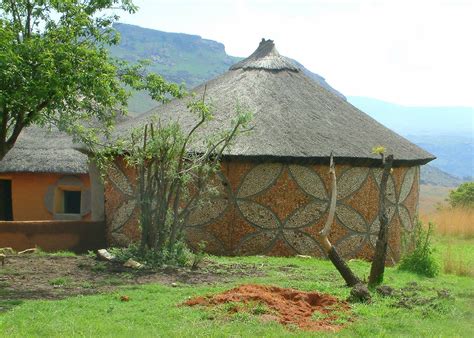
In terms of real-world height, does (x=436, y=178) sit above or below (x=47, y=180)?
below

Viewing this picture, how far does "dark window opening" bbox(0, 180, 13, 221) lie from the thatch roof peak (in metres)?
7.34

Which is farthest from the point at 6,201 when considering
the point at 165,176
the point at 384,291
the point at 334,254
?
the point at 384,291

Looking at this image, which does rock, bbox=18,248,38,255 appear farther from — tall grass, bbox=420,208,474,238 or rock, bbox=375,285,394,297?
tall grass, bbox=420,208,474,238

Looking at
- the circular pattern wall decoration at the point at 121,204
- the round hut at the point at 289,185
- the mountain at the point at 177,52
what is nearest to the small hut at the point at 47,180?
the circular pattern wall decoration at the point at 121,204

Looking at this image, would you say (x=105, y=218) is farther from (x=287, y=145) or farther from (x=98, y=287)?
(x=98, y=287)

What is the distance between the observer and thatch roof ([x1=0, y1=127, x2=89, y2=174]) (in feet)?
59.0

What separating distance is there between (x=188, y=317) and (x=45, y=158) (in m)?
12.1

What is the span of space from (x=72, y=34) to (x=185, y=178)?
271 cm

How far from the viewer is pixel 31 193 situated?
18359 millimetres

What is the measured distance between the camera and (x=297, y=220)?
1299 centimetres

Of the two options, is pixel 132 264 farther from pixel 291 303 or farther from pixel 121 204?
pixel 291 303

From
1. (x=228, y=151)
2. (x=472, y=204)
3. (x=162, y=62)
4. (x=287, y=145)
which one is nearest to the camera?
(x=228, y=151)

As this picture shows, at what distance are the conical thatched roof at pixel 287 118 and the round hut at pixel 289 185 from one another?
2 cm

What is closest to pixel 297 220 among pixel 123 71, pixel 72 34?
pixel 123 71
